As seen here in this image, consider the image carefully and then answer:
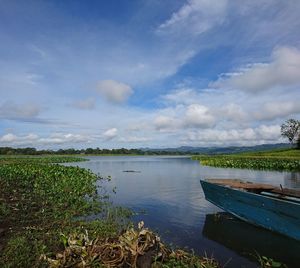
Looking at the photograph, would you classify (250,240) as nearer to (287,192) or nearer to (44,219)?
(287,192)

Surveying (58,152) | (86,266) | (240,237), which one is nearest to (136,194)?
(240,237)

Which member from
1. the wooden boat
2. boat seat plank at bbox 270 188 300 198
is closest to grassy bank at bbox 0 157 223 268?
the wooden boat

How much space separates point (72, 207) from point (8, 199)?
336 centimetres

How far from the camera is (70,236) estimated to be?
21.5 ft

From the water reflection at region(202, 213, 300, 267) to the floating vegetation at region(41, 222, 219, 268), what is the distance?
3392 millimetres

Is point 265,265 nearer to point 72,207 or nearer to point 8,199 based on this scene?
point 72,207

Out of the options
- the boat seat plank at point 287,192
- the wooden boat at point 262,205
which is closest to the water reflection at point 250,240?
the wooden boat at point 262,205

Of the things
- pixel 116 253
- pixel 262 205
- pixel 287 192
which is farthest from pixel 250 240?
pixel 116 253

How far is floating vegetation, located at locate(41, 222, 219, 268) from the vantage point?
20.0 ft

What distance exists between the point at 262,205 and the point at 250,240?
1230mm

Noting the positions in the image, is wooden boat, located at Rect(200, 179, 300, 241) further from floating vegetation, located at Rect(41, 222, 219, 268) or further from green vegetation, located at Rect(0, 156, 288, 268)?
floating vegetation, located at Rect(41, 222, 219, 268)

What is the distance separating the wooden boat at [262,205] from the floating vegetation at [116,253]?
3.85m

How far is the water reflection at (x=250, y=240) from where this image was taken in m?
9.05

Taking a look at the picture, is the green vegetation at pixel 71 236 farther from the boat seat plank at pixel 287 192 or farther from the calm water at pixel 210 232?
the boat seat plank at pixel 287 192
